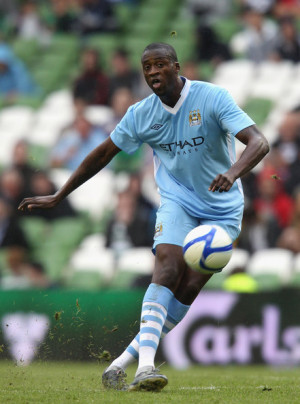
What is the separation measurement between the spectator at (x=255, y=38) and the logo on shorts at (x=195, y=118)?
976 centimetres

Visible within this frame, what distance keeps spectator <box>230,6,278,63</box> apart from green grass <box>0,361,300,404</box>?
7896mm

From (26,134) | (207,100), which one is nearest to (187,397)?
(207,100)

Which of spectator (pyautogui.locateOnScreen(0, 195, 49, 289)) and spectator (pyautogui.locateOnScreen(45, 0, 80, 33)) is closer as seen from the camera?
spectator (pyautogui.locateOnScreen(0, 195, 49, 289))

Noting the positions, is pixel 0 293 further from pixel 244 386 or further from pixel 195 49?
pixel 195 49

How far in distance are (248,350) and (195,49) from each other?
7.70 m

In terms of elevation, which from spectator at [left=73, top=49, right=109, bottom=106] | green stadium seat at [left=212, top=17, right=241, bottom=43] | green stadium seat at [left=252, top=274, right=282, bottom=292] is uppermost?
green stadium seat at [left=212, top=17, right=241, bottom=43]

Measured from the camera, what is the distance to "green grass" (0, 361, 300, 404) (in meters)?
5.80

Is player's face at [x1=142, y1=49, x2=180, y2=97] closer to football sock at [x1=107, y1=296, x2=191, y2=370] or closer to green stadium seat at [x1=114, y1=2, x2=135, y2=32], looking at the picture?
football sock at [x1=107, y1=296, x2=191, y2=370]

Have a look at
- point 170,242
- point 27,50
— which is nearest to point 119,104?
point 27,50

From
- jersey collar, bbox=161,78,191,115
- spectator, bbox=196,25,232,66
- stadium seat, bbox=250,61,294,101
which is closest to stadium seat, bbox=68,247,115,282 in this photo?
stadium seat, bbox=250,61,294,101

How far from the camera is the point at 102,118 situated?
15305 millimetres

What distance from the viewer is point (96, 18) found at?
1798 centimetres

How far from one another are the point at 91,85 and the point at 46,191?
3339 mm

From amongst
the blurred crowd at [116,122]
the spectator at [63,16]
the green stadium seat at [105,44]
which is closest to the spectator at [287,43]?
the blurred crowd at [116,122]
